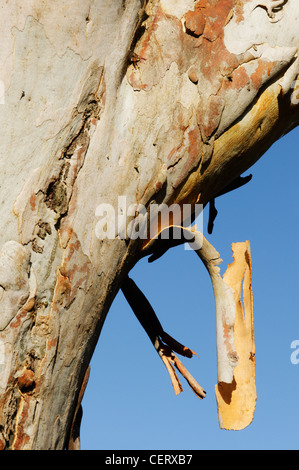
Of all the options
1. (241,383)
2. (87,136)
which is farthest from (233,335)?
(87,136)

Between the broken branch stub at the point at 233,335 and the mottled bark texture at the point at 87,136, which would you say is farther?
the broken branch stub at the point at 233,335

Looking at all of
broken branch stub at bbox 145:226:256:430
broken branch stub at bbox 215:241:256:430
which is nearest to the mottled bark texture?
broken branch stub at bbox 145:226:256:430

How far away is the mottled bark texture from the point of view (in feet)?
5.63

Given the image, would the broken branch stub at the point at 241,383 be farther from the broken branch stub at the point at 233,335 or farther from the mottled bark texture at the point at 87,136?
the mottled bark texture at the point at 87,136

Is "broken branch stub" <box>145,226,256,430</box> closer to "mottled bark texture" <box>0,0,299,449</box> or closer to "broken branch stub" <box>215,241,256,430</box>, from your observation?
"broken branch stub" <box>215,241,256,430</box>

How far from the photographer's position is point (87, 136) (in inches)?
72.5

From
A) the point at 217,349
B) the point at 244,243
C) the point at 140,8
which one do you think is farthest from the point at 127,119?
the point at 217,349

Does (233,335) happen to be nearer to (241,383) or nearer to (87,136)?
(241,383)

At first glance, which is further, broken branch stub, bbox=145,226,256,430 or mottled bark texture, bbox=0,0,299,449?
broken branch stub, bbox=145,226,256,430

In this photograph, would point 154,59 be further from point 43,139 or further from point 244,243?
point 244,243

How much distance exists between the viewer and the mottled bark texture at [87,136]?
1.72 m

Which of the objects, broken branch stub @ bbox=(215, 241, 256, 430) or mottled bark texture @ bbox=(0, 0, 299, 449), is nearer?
mottled bark texture @ bbox=(0, 0, 299, 449)

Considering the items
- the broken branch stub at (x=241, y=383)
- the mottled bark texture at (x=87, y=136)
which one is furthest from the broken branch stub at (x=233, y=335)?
the mottled bark texture at (x=87, y=136)

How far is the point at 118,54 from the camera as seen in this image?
6.25 ft
